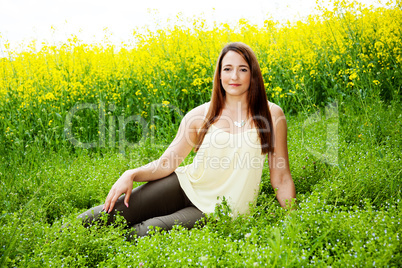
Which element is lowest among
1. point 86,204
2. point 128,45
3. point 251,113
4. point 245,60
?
point 86,204

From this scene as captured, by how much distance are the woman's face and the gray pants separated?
755 millimetres

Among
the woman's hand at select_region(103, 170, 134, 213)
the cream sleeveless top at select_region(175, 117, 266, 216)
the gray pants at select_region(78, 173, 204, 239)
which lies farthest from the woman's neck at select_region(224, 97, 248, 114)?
the woman's hand at select_region(103, 170, 134, 213)

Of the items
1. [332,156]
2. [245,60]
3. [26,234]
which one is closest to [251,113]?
[245,60]

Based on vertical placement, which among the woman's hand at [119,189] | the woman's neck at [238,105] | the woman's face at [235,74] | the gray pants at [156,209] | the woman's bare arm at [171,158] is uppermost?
the woman's face at [235,74]

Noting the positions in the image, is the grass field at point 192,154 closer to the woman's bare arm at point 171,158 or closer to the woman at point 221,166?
the woman at point 221,166

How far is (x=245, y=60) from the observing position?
266cm

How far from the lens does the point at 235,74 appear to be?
265 cm

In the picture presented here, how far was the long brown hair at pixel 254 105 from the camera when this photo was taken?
267 centimetres

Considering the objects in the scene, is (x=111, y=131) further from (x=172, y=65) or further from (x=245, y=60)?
(x=245, y=60)

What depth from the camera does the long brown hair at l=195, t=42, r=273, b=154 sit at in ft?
8.75

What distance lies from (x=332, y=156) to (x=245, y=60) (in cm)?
137

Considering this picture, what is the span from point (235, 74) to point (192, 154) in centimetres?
191

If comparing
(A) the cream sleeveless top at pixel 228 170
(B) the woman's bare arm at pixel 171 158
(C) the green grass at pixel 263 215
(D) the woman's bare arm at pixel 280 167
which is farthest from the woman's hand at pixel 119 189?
(D) the woman's bare arm at pixel 280 167

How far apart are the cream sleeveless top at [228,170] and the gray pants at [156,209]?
10 centimetres
